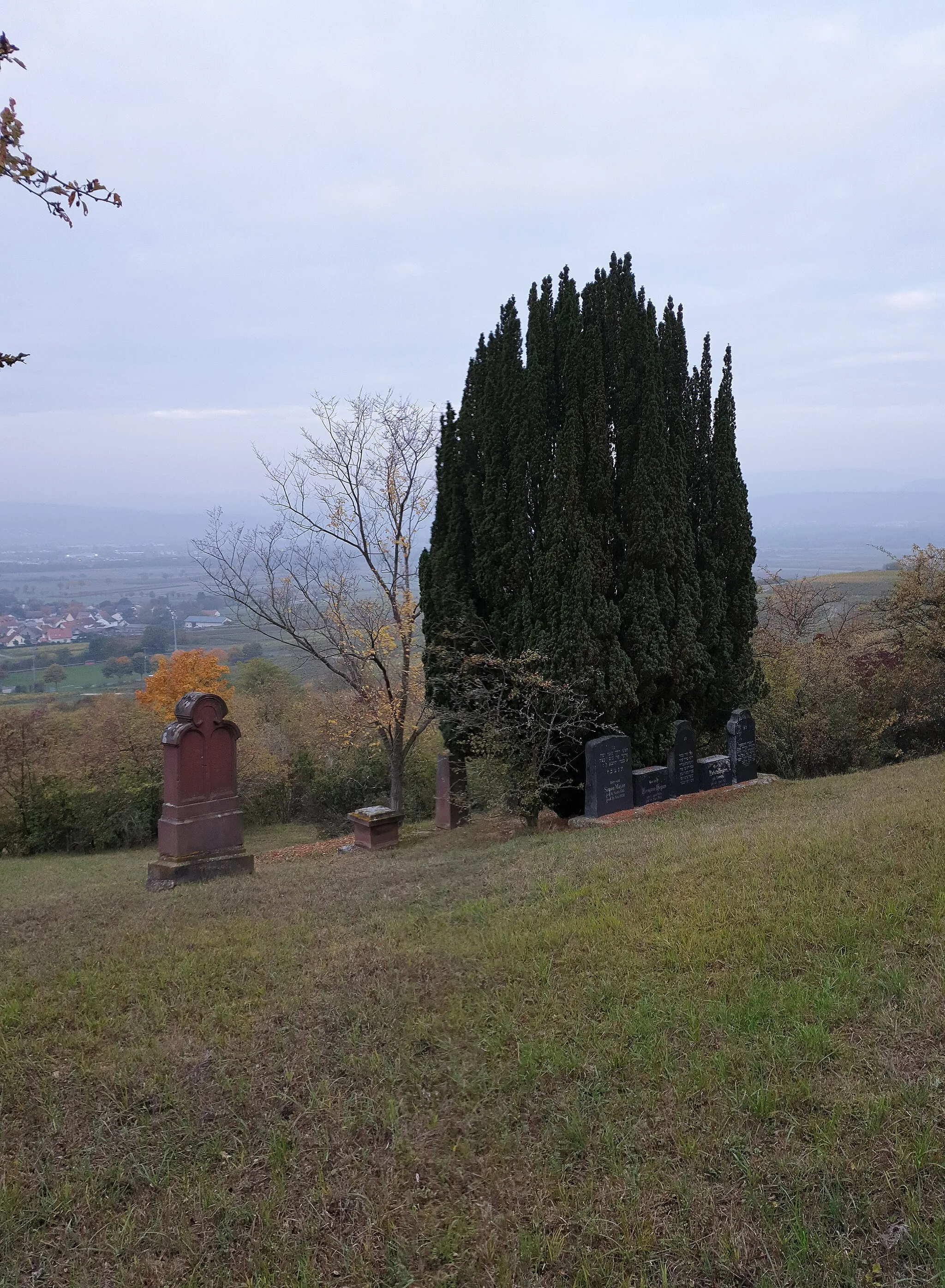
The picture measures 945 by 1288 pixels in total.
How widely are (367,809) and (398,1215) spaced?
10603mm

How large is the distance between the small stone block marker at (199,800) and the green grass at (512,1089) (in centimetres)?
316

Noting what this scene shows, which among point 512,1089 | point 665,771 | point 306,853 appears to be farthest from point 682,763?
point 512,1089

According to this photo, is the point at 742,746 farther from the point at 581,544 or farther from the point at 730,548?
the point at 581,544

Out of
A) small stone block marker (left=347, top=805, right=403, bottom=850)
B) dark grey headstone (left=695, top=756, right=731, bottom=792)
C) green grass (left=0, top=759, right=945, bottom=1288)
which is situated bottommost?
small stone block marker (left=347, top=805, right=403, bottom=850)

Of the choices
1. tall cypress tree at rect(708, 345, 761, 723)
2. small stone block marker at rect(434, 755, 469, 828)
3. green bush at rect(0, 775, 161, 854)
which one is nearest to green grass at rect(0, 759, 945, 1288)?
tall cypress tree at rect(708, 345, 761, 723)

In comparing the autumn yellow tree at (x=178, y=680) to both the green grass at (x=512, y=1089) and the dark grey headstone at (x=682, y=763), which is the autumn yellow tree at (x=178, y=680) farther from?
the green grass at (x=512, y=1089)

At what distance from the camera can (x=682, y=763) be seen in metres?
12.8

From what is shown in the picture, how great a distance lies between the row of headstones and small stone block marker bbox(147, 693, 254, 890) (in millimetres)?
5160

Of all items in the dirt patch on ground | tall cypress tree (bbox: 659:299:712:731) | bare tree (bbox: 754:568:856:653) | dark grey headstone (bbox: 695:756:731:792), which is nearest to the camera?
tall cypress tree (bbox: 659:299:712:731)

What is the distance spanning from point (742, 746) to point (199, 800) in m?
9.34

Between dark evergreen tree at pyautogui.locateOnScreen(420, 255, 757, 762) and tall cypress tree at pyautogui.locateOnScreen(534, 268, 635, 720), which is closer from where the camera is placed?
tall cypress tree at pyautogui.locateOnScreen(534, 268, 635, 720)

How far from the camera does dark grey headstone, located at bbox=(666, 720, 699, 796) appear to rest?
12609 millimetres

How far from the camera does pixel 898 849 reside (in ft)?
19.5

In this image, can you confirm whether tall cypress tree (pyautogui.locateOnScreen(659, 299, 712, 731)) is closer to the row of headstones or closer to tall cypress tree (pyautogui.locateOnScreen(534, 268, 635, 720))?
the row of headstones
